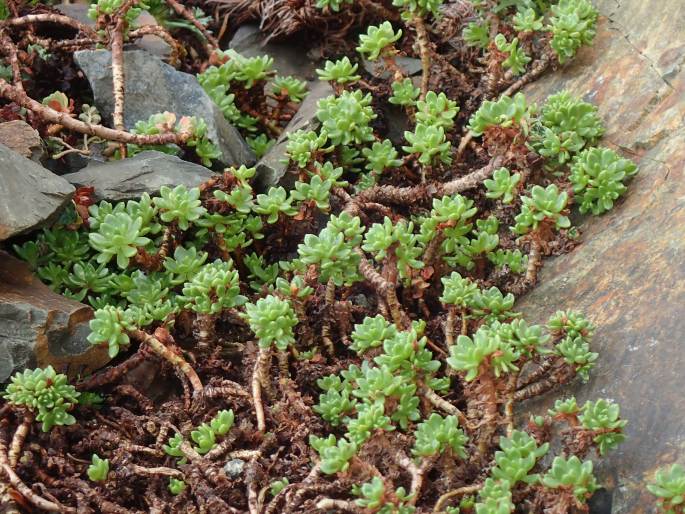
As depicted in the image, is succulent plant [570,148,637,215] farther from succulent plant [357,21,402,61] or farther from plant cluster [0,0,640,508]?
succulent plant [357,21,402,61]

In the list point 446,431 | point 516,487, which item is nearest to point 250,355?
point 446,431

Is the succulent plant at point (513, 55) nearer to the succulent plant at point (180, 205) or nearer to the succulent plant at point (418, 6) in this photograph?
the succulent plant at point (418, 6)

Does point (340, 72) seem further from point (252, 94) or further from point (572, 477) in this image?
point (572, 477)

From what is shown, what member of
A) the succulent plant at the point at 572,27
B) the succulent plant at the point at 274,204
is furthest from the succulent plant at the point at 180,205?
the succulent plant at the point at 572,27

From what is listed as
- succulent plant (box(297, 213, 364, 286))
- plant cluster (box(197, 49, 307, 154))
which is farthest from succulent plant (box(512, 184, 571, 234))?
plant cluster (box(197, 49, 307, 154))

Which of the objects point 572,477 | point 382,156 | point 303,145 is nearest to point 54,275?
point 303,145
